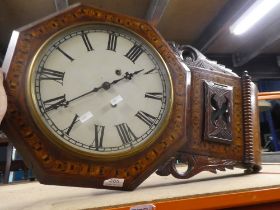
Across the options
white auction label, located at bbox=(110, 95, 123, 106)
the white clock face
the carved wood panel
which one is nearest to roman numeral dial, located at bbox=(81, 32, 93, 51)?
the white clock face

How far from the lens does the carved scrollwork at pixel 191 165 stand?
2.18 ft

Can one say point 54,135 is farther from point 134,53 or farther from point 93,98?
point 134,53

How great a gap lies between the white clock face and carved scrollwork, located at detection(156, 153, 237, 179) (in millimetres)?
83

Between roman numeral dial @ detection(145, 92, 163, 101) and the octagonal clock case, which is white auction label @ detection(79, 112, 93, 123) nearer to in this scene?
the octagonal clock case

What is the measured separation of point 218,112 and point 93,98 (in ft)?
0.97

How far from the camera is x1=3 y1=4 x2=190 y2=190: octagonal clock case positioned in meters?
0.56

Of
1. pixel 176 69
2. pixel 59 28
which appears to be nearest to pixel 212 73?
pixel 176 69

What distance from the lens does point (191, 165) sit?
685 mm

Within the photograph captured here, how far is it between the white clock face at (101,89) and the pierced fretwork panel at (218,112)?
0.35ft

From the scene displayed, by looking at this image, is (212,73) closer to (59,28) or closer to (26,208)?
(59,28)

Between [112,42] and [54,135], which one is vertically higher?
[112,42]

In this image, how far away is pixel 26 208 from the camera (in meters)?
0.49

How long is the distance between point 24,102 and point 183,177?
35 cm

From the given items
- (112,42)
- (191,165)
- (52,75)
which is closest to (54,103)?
(52,75)
